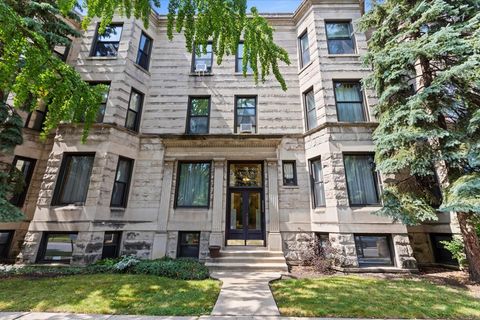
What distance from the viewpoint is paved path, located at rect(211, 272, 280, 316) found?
15.3ft

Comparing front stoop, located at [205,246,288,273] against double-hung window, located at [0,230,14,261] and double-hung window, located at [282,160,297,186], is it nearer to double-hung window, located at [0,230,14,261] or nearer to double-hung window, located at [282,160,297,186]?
double-hung window, located at [282,160,297,186]

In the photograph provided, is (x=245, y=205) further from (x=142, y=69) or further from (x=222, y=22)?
(x=142, y=69)

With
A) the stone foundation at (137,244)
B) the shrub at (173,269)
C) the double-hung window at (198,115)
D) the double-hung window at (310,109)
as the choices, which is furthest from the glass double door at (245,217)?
the double-hung window at (310,109)

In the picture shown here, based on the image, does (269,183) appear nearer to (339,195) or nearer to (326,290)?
(339,195)

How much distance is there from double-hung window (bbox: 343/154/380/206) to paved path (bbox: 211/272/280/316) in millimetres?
4416

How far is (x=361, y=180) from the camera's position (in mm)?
9148

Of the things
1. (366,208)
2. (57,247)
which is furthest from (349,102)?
(57,247)

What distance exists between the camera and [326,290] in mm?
5824

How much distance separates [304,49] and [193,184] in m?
8.94

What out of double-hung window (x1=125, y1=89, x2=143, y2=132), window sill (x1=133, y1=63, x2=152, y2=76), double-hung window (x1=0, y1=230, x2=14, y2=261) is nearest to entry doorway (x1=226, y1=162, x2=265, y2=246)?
double-hung window (x1=125, y1=89, x2=143, y2=132)

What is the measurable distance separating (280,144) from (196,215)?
5004 millimetres

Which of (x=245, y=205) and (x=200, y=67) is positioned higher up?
(x=200, y=67)

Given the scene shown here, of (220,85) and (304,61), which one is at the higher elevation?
(304,61)

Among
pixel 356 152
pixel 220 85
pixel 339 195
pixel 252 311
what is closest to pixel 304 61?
pixel 220 85
